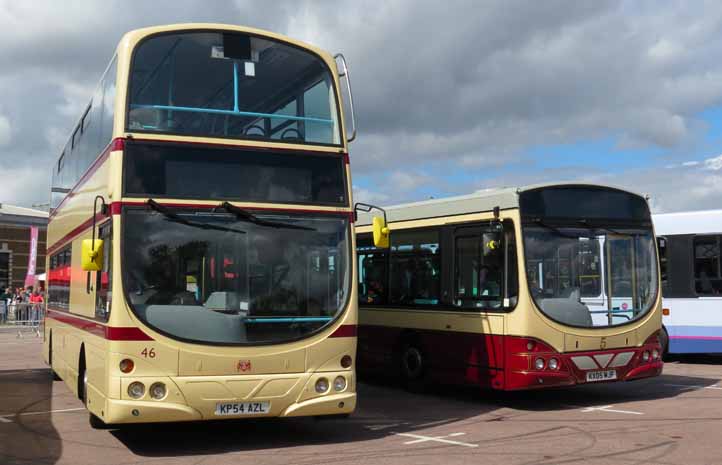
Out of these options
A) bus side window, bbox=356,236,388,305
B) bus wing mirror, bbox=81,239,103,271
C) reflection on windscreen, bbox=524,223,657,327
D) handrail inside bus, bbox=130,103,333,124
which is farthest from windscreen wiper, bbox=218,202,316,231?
bus side window, bbox=356,236,388,305

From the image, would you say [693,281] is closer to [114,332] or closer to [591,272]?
[591,272]

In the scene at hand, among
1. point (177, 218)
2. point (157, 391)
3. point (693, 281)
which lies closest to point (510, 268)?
point (177, 218)

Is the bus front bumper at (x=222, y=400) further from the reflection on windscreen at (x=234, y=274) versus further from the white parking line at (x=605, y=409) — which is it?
the white parking line at (x=605, y=409)

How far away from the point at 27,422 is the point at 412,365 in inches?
234

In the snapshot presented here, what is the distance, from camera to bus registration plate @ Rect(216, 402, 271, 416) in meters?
9.17

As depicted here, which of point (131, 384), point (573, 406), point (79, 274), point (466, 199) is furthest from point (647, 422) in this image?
point (79, 274)

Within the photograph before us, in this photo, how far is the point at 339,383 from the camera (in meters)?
9.74

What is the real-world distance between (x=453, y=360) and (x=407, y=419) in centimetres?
194

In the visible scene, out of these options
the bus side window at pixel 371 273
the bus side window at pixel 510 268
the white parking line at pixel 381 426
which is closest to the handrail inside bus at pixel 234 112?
the bus side window at pixel 510 268

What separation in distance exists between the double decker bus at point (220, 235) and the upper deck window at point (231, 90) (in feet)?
0.05

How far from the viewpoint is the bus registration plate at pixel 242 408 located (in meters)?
9.17

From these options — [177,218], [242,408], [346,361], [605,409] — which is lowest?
[605,409]

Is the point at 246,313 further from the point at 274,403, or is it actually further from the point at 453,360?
the point at 453,360

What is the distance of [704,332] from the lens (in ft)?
59.1
